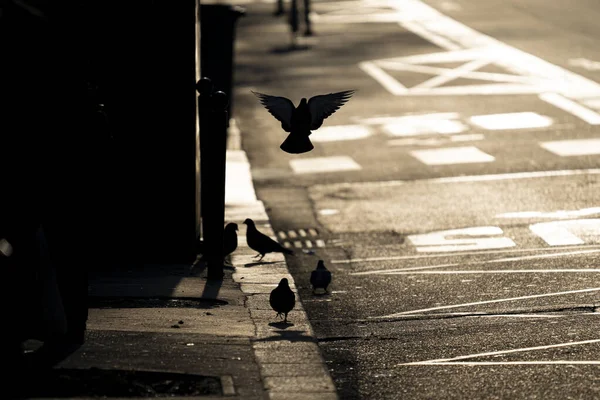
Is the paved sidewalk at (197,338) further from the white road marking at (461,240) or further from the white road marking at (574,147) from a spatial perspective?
the white road marking at (574,147)

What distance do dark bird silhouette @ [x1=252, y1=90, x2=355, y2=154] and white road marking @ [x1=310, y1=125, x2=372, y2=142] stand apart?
Result: 1348cm

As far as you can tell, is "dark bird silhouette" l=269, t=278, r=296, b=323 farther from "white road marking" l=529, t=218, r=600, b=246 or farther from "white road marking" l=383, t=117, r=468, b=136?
"white road marking" l=383, t=117, r=468, b=136

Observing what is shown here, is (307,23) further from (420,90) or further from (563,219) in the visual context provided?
(563,219)

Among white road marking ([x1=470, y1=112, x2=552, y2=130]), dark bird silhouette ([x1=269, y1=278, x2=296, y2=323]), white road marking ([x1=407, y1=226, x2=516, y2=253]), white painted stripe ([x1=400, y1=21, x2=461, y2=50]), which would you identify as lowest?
white painted stripe ([x1=400, y1=21, x2=461, y2=50])

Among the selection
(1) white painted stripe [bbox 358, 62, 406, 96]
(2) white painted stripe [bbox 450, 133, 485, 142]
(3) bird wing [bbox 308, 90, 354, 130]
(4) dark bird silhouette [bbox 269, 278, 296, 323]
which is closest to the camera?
(3) bird wing [bbox 308, 90, 354, 130]

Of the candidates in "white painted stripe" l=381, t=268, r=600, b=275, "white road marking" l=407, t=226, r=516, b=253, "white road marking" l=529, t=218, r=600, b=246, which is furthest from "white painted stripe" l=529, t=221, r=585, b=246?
"white painted stripe" l=381, t=268, r=600, b=275

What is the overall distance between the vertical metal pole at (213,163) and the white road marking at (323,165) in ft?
26.1

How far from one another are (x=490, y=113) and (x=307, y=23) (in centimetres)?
1422

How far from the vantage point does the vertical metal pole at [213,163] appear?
43.1ft

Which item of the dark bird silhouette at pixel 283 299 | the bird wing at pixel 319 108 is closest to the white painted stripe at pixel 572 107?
the dark bird silhouette at pixel 283 299

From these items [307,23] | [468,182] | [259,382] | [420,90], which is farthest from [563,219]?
[307,23]

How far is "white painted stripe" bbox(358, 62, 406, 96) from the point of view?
94.2 feet

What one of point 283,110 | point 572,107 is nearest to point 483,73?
point 572,107

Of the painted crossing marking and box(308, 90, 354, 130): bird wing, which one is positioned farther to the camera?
the painted crossing marking
